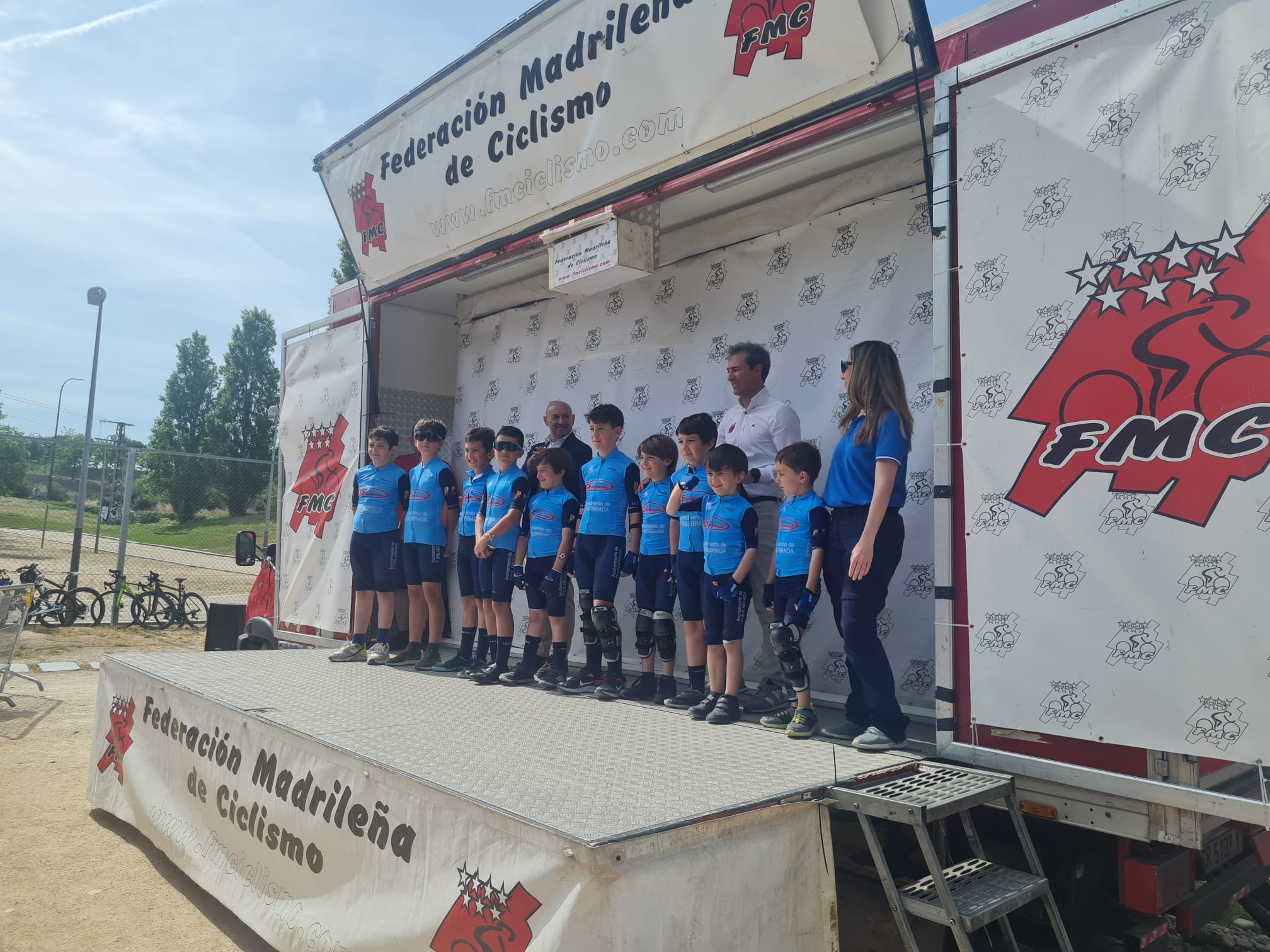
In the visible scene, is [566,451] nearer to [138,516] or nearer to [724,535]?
[724,535]

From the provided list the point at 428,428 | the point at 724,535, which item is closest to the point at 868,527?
the point at 724,535

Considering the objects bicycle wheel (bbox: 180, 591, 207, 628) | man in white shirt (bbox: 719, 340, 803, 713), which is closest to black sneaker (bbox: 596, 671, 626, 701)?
man in white shirt (bbox: 719, 340, 803, 713)

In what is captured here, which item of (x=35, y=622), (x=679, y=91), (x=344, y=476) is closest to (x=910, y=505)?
(x=679, y=91)

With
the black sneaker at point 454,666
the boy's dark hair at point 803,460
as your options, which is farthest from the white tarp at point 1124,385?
the black sneaker at point 454,666

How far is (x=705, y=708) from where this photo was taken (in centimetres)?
380

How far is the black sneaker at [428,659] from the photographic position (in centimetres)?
541

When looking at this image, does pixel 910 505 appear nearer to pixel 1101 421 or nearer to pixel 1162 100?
pixel 1101 421

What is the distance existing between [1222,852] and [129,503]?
41.5 feet

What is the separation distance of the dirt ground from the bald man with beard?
6.85ft

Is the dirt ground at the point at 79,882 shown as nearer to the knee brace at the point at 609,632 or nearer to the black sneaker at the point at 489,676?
the black sneaker at the point at 489,676

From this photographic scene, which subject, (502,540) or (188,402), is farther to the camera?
(188,402)

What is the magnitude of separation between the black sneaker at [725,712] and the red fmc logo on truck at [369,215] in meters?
4.32

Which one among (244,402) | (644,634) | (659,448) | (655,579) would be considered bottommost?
(644,634)

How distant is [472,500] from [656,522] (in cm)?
148
